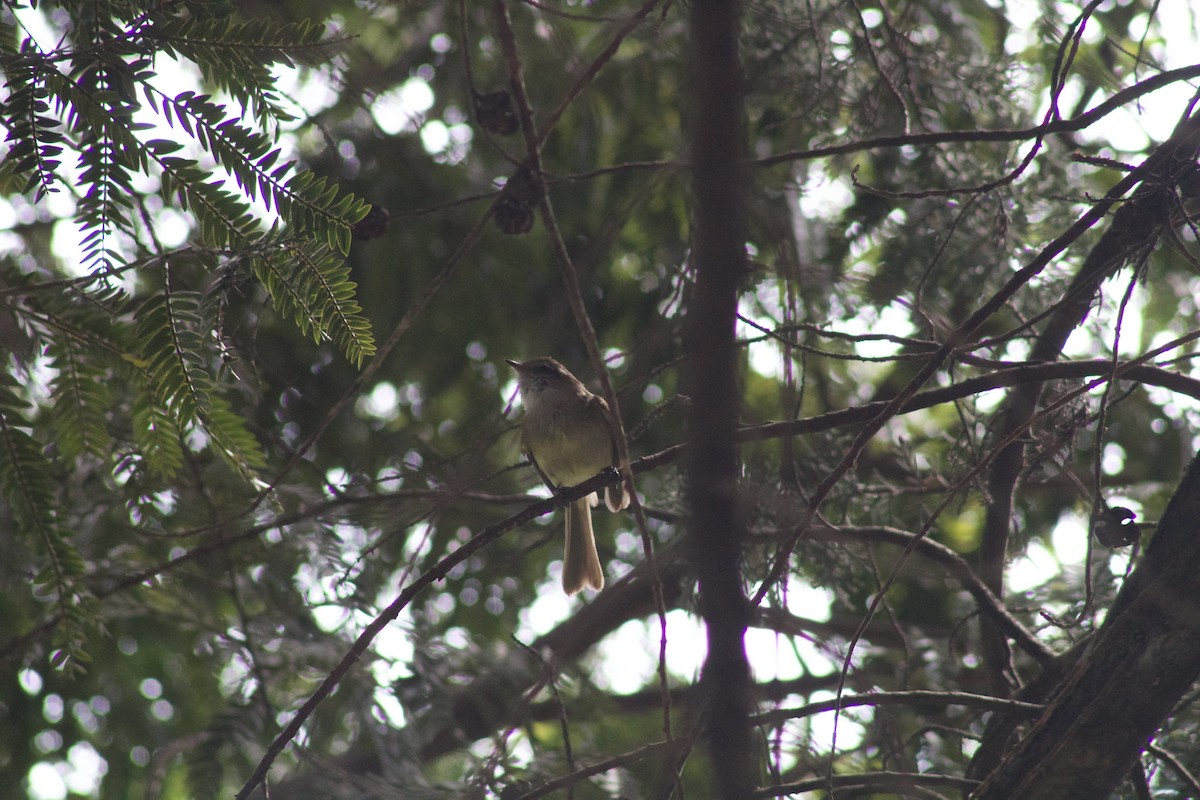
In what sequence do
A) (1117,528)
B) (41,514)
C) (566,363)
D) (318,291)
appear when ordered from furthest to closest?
(566,363) → (1117,528) → (41,514) → (318,291)

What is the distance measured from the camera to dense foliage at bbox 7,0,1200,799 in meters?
2.41

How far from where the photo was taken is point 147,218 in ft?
9.62

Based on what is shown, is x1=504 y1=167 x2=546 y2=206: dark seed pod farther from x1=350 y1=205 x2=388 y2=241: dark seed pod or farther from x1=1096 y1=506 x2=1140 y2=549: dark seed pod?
x1=1096 y1=506 x2=1140 y2=549: dark seed pod

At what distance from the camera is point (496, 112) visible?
3545mm

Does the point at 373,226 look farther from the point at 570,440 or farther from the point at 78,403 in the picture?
the point at 570,440

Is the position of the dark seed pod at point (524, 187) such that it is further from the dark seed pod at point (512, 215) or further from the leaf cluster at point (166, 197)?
the leaf cluster at point (166, 197)

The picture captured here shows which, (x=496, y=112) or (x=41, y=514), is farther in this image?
(x=496, y=112)

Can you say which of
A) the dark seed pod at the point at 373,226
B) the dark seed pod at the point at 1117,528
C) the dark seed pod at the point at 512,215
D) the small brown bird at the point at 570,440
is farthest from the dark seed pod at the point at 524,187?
the dark seed pod at the point at 1117,528

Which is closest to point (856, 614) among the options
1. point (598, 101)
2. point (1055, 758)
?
point (1055, 758)

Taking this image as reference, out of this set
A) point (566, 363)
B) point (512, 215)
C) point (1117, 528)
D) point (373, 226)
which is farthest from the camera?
point (566, 363)

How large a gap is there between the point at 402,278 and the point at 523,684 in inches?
85.4

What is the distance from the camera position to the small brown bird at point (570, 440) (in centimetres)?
509

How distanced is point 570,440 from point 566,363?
0.41 meters

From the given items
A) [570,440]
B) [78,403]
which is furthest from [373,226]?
[570,440]
